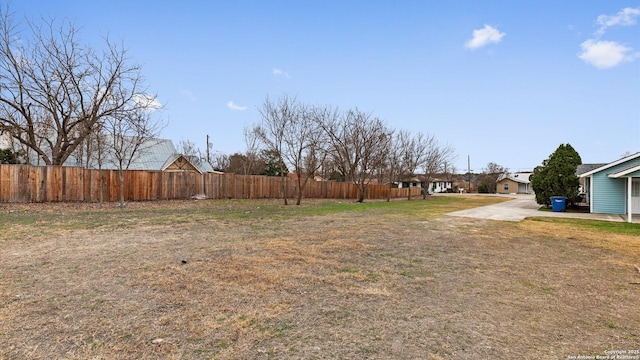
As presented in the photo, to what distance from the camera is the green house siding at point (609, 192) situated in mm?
14016

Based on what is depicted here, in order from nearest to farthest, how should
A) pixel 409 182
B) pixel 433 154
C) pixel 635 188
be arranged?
pixel 635 188, pixel 433 154, pixel 409 182

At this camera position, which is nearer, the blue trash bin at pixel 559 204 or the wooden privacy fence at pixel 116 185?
the wooden privacy fence at pixel 116 185

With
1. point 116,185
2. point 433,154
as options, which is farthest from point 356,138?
point 116,185

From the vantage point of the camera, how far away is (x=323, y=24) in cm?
1353

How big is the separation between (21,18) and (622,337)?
19.6 meters

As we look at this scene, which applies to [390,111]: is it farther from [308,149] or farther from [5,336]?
[5,336]

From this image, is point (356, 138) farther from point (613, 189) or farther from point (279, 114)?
point (613, 189)

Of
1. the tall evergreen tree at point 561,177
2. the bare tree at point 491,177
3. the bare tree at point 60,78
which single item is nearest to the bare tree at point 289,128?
the bare tree at point 60,78

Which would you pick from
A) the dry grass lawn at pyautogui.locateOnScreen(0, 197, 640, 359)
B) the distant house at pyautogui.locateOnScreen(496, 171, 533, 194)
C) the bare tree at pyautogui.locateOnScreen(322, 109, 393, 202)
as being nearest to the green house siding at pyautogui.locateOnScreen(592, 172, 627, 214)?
the dry grass lawn at pyautogui.locateOnScreen(0, 197, 640, 359)

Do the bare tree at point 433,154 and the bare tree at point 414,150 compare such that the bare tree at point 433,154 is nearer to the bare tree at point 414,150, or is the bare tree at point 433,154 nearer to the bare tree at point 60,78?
the bare tree at point 414,150

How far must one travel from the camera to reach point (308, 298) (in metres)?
3.30

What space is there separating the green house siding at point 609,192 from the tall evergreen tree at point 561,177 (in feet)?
4.86

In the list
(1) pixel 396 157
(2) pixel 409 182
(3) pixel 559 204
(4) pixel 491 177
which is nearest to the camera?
(3) pixel 559 204

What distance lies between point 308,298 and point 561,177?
1852 cm
